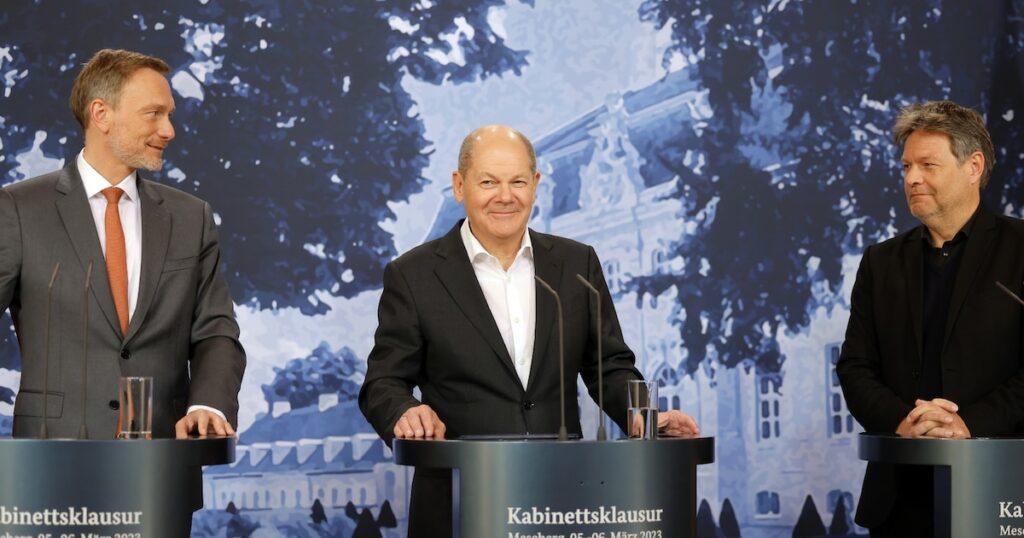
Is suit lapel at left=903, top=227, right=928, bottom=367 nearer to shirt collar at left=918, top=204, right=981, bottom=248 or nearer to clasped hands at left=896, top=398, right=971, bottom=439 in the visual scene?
shirt collar at left=918, top=204, right=981, bottom=248

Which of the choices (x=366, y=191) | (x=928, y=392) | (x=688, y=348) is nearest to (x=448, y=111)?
(x=366, y=191)

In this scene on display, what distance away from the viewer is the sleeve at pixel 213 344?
350 centimetres

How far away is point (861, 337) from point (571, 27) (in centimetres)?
259

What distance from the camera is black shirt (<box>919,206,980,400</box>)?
13.0 ft

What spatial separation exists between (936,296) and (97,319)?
2558mm

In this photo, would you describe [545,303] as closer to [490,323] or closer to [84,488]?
[490,323]

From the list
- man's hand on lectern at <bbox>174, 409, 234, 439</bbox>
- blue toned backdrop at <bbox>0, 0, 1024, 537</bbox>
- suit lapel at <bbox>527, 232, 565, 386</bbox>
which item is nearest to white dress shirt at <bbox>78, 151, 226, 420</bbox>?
man's hand on lectern at <bbox>174, 409, 234, 439</bbox>

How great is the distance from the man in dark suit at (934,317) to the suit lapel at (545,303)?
1.04m

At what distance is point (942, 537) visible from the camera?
316 cm

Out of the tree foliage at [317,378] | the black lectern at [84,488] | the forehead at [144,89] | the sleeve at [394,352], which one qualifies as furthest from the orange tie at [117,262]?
the tree foliage at [317,378]

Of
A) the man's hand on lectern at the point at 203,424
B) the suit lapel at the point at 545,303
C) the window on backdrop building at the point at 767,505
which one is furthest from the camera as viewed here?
the window on backdrop building at the point at 767,505

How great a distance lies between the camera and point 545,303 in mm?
3664

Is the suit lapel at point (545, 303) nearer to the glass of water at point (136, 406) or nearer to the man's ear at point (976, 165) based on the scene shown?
the glass of water at point (136, 406)

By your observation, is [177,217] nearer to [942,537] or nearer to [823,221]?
[942,537]
